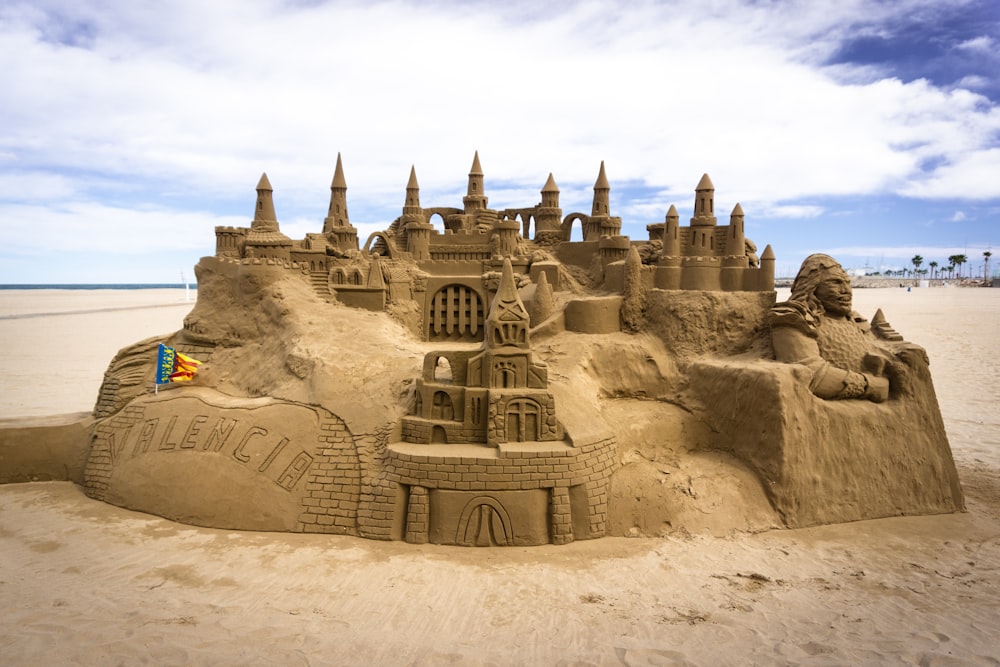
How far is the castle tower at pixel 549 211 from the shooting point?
76.6 ft

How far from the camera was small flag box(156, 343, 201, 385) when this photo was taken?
539 inches

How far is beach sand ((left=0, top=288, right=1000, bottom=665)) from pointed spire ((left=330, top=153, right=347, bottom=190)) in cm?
1495

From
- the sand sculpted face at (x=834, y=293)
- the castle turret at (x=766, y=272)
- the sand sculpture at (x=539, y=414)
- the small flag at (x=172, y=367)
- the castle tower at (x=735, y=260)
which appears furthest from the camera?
the castle tower at (x=735, y=260)

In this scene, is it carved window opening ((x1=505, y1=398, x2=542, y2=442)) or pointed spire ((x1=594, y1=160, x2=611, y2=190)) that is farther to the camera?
pointed spire ((x1=594, y1=160, x2=611, y2=190))

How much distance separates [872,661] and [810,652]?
735 millimetres

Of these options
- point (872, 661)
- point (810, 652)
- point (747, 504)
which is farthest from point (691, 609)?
point (747, 504)

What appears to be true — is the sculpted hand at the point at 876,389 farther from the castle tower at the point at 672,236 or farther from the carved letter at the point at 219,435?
the carved letter at the point at 219,435

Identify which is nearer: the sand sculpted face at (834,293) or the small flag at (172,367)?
the sand sculpted face at (834,293)

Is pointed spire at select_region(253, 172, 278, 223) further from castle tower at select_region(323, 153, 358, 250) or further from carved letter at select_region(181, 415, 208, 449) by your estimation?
carved letter at select_region(181, 415, 208, 449)

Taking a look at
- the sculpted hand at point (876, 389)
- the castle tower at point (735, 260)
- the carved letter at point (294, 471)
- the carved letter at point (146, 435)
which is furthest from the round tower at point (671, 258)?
the carved letter at point (146, 435)

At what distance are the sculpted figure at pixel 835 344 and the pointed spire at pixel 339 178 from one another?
1733cm

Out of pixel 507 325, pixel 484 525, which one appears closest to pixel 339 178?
pixel 507 325

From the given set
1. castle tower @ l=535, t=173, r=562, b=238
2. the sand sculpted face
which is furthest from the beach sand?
castle tower @ l=535, t=173, r=562, b=238

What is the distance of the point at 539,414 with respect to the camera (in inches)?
451
